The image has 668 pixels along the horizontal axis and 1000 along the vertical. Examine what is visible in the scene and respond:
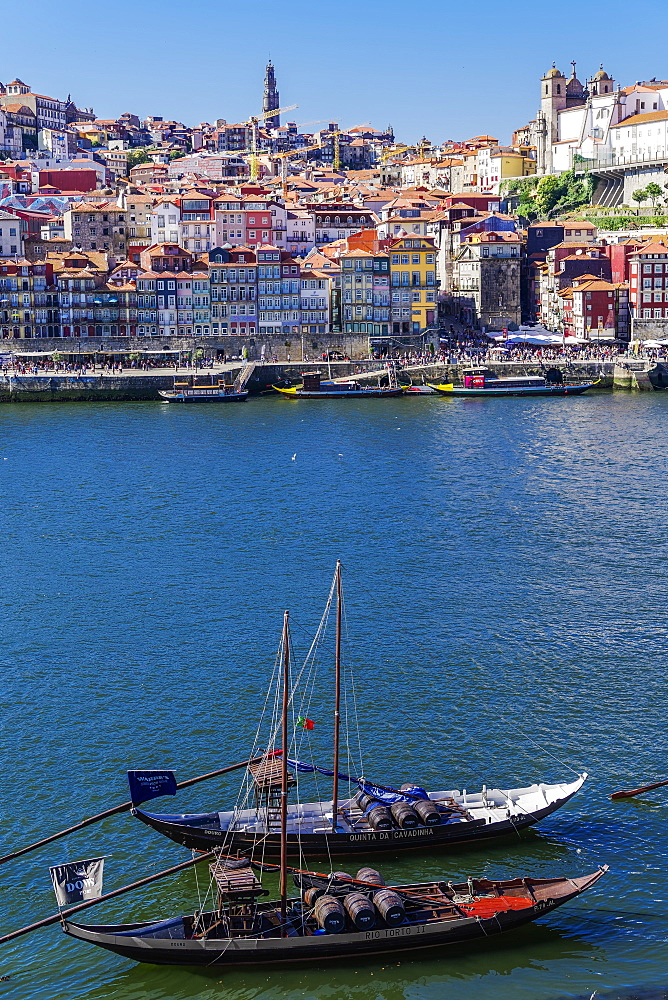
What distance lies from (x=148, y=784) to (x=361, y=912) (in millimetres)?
2927

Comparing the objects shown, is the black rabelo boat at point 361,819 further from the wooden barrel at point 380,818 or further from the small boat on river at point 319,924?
the small boat on river at point 319,924

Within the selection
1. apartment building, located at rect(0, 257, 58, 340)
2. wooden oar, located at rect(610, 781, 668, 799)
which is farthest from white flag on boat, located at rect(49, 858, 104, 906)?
apartment building, located at rect(0, 257, 58, 340)

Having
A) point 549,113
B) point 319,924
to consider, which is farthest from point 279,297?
point 319,924

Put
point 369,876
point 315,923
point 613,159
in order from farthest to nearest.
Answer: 1. point 613,159
2. point 369,876
3. point 315,923

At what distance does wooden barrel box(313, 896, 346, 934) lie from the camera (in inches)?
588

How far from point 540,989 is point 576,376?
194 ft

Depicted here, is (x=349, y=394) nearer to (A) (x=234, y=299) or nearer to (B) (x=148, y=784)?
(A) (x=234, y=299)

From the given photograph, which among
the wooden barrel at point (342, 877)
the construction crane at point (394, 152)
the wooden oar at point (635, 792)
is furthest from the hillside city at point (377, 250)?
the wooden barrel at point (342, 877)

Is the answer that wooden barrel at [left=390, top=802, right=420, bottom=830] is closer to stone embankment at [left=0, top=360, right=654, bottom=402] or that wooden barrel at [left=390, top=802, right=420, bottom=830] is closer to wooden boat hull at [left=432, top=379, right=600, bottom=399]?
wooden boat hull at [left=432, top=379, right=600, bottom=399]

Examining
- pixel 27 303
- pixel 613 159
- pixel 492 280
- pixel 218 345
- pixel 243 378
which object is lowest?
pixel 243 378

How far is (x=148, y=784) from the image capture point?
51.0ft

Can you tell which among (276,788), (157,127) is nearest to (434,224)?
(276,788)

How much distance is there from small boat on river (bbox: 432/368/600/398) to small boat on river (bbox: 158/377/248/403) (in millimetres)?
10911

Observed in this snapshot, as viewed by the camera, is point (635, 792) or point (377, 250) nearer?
point (635, 792)
